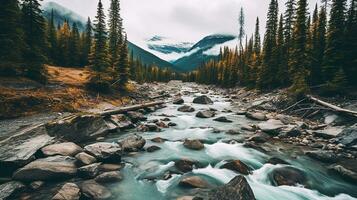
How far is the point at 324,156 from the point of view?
14.8 m

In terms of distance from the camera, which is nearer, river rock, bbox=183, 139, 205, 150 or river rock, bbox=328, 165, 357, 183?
river rock, bbox=328, 165, 357, 183

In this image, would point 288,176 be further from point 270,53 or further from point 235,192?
point 270,53

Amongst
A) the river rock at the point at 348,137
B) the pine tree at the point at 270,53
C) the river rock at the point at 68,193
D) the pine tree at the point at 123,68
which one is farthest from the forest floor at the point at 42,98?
the pine tree at the point at 270,53

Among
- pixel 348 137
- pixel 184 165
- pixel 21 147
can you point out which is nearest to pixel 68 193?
pixel 21 147

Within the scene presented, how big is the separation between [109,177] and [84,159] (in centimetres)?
198

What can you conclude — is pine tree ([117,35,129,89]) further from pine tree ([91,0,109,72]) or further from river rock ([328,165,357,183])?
river rock ([328,165,357,183])

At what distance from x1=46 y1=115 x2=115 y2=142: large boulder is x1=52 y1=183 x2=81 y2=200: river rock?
649cm

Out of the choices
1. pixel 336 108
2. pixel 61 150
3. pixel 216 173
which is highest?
pixel 336 108

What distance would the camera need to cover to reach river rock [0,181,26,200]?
31.7 ft

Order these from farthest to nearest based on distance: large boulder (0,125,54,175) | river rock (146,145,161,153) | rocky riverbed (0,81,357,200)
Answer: river rock (146,145,161,153), large boulder (0,125,54,175), rocky riverbed (0,81,357,200)

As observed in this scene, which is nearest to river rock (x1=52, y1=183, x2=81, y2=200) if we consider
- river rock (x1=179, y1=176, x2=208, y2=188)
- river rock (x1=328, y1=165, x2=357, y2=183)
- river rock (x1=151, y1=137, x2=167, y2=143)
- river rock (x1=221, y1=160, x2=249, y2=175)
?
river rock (x1=179, y1=176, x2=208, y2=188)

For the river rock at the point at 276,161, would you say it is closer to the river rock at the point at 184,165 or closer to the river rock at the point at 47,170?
the river rock at the point at 184,165

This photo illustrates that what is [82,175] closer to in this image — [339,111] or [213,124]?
[213,124]

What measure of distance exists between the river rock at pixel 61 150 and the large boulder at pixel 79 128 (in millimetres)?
1720
